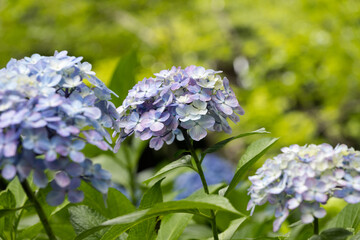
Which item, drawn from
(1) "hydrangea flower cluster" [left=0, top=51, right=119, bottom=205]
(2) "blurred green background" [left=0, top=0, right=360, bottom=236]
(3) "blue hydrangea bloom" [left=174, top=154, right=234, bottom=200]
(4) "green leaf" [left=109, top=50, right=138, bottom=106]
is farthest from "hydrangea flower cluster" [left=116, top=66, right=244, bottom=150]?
(2) "blurred green background" [left=0, top=0, right=360, bottom=236]

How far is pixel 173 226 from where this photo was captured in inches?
41.4

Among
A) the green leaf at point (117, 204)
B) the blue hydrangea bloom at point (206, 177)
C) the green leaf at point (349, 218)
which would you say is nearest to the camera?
the green leaf at point (349, 218)

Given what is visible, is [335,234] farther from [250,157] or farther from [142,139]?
[142,139]

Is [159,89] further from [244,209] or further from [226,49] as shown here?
[226,49]

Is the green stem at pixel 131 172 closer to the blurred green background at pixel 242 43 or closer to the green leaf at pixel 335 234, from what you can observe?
the green leaf at pixel 335 234

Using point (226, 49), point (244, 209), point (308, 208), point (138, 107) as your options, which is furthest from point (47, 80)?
point (226, 49)

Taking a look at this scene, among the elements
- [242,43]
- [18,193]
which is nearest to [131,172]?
[18,193]

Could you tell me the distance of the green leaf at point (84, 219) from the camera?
0.97 m

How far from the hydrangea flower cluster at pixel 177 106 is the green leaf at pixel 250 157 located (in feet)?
0.27

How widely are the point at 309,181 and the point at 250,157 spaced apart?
26 cm

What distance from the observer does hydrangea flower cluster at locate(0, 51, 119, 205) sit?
0.66 metres

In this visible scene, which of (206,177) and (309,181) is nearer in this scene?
(309,181)

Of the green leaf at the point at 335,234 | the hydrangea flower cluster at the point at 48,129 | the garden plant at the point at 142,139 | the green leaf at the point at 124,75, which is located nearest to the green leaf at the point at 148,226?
the garden plant at the point at 142,139

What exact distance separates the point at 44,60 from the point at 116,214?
21.7 inches
